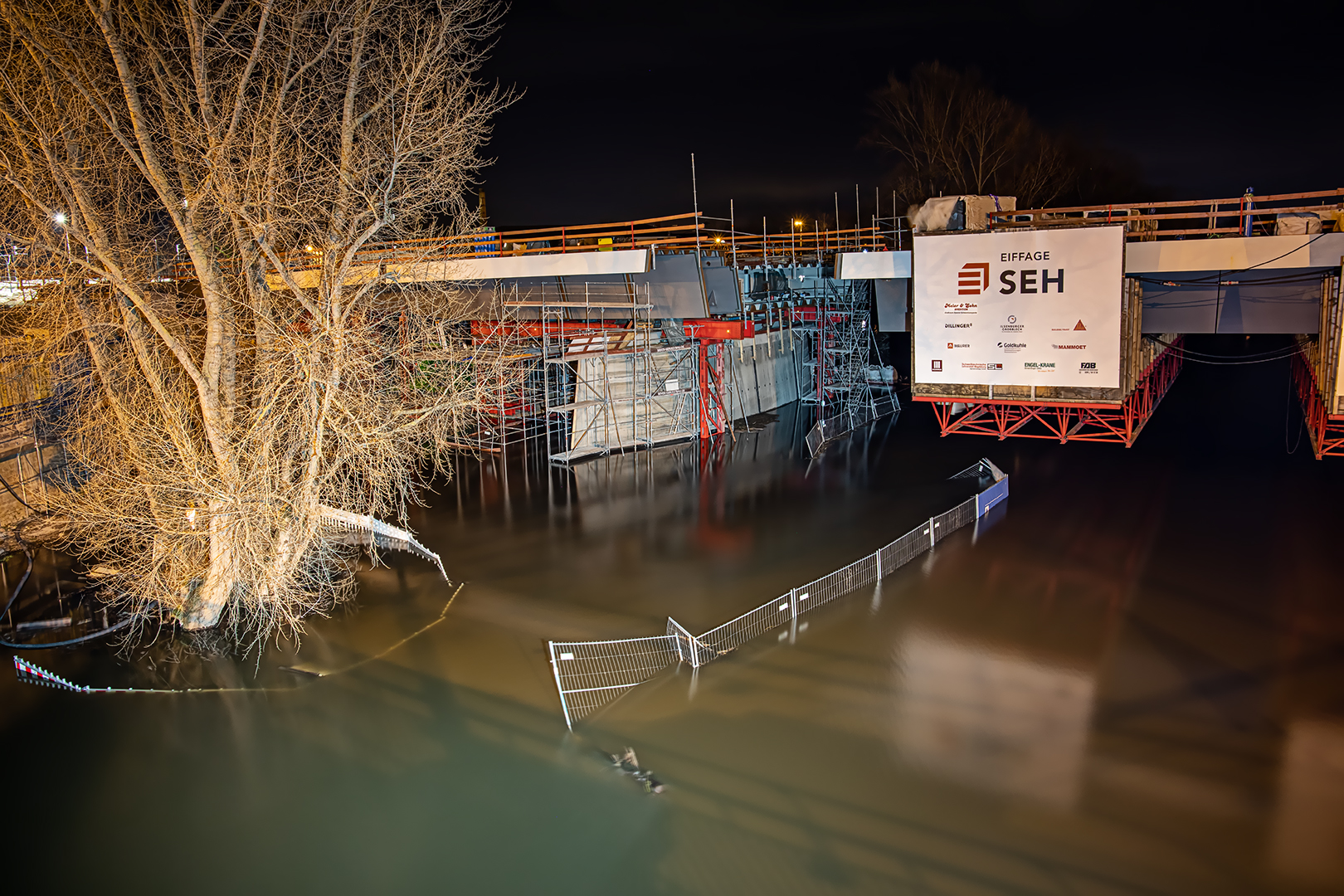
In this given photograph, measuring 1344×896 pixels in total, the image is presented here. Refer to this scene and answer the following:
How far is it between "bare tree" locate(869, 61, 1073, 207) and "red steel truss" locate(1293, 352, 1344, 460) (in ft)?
45.7

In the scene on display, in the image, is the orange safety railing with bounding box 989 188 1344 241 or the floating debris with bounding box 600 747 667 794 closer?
the floating debris with bounding box 600 747 667 794

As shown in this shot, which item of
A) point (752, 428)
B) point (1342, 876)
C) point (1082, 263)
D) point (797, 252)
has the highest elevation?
point (797, 252)

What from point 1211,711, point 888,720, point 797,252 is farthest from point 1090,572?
point 797,252

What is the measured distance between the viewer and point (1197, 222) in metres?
33.5

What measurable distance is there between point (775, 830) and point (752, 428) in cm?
1651

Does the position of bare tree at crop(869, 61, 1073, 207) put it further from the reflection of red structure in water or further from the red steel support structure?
the reflection of red structure in water

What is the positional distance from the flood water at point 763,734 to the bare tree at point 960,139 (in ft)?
69.9

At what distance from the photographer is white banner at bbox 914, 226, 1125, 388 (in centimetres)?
1662

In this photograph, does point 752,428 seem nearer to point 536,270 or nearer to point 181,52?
point 536,270

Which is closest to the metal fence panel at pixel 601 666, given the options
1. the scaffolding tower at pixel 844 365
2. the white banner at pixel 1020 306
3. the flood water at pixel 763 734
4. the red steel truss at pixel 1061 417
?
the flood water at pixel 763 734

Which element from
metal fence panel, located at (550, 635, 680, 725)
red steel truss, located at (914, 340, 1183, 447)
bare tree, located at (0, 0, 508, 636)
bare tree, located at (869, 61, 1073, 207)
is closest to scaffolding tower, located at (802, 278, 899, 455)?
red steel truss, located at (914, 340, 1183, 447)

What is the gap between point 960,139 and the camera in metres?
31.1

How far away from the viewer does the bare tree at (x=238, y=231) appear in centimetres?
940

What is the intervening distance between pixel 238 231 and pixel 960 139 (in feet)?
92.7
